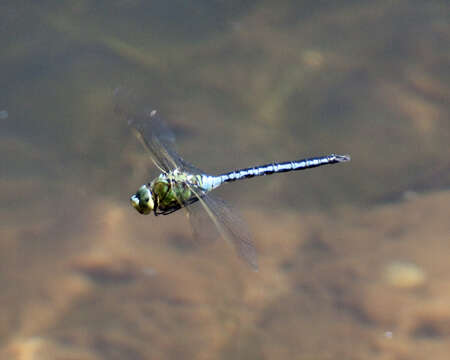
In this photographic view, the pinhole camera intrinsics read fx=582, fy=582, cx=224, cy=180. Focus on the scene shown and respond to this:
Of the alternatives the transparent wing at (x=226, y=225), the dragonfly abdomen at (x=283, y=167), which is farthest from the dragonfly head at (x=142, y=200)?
the dragonfly abdomen at (x=283, y=167)

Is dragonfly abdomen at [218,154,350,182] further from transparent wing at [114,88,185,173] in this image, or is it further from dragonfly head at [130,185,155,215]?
dragonfly head at [130,185,155,215]

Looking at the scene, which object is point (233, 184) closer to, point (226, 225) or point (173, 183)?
point (173, 183)

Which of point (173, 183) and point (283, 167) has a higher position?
point (283, 167)

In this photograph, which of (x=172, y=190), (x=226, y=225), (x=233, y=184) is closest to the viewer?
(x=226, y=225)

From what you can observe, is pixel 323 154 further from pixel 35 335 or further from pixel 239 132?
pixel 35 335

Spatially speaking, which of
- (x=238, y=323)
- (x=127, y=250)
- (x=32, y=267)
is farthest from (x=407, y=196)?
(x=32, y=267)

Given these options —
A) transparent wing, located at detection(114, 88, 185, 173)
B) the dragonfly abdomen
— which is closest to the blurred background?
the dragonfly abdomen

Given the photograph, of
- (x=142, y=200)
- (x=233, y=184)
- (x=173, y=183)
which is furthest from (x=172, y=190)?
(x=233, y=184)

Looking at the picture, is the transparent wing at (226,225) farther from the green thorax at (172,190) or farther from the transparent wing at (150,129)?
the transparent wing at (150,129)
